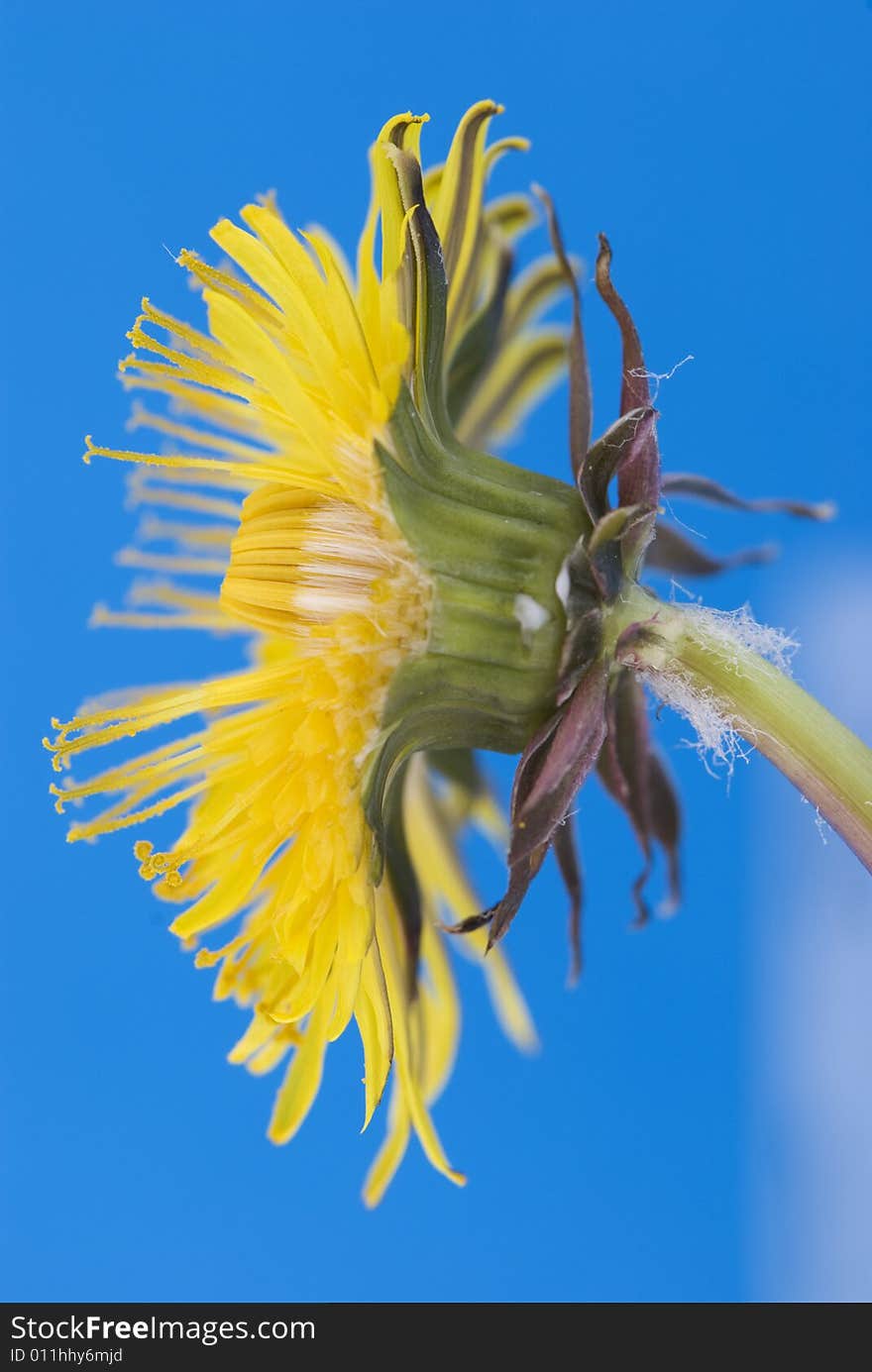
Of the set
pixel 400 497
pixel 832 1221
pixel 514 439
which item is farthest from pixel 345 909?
pixel 832 1221

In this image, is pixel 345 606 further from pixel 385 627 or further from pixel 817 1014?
pixel 817 1014

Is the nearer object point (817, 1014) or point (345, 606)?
point (345, 606)

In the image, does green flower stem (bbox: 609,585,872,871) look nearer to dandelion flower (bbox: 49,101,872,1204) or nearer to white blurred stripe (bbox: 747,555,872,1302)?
dandelion flower (bbox: 49,101,872,1204)

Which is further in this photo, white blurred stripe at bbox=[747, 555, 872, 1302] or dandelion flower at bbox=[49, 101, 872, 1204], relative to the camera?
white blurred stripe at bbox=[747, 555, 872, 1302]

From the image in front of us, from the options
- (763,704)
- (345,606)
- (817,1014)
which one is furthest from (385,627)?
(817,1014)

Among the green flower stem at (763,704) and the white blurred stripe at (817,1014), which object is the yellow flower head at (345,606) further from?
the white blurred stripe at (817,1014)

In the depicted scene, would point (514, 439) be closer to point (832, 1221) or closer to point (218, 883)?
point (218, 883)

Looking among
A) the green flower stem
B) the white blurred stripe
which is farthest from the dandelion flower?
the white blurred stripe

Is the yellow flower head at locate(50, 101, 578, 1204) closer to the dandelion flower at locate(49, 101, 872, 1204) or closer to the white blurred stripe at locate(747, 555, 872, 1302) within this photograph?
the dandelion flower at locate(49, 101, 872, 1204)
